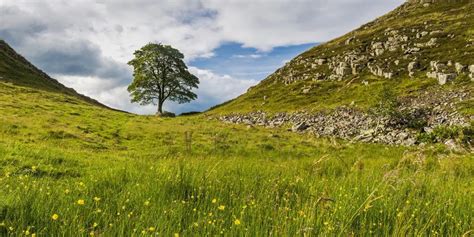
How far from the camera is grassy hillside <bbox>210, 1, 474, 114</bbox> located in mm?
63656

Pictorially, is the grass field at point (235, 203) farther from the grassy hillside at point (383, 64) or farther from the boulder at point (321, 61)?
the boulder at point (321, 61)

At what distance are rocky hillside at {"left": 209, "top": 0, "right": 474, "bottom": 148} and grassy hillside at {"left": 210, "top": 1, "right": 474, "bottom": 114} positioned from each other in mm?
190

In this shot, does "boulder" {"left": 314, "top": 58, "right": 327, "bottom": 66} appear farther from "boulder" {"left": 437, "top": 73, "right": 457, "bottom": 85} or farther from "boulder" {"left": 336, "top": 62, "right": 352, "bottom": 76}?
"boulder" {"left": 437, "top": 73, "right": 457, "bottom": 85}

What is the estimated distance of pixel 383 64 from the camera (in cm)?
7981

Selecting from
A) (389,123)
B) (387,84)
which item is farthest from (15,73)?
(389,123)

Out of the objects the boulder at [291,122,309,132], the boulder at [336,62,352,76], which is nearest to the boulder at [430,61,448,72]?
the boulder at [336,62,352,76]

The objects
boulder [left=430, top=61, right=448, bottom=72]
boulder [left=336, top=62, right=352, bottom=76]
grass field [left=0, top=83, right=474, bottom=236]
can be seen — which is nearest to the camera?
grass field [left=0, top=83, right=474, bottom=236]

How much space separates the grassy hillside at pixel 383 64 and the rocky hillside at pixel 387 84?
7.5 inches

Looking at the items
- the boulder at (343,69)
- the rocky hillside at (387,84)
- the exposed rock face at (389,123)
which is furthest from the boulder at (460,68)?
the boulder at (343,69)

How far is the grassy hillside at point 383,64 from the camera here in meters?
63.7

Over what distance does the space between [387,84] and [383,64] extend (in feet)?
51.3

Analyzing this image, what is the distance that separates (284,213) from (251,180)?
7.88 feet

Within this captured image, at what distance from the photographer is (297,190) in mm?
7895

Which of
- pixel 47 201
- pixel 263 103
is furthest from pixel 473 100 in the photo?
pixel 263 103
